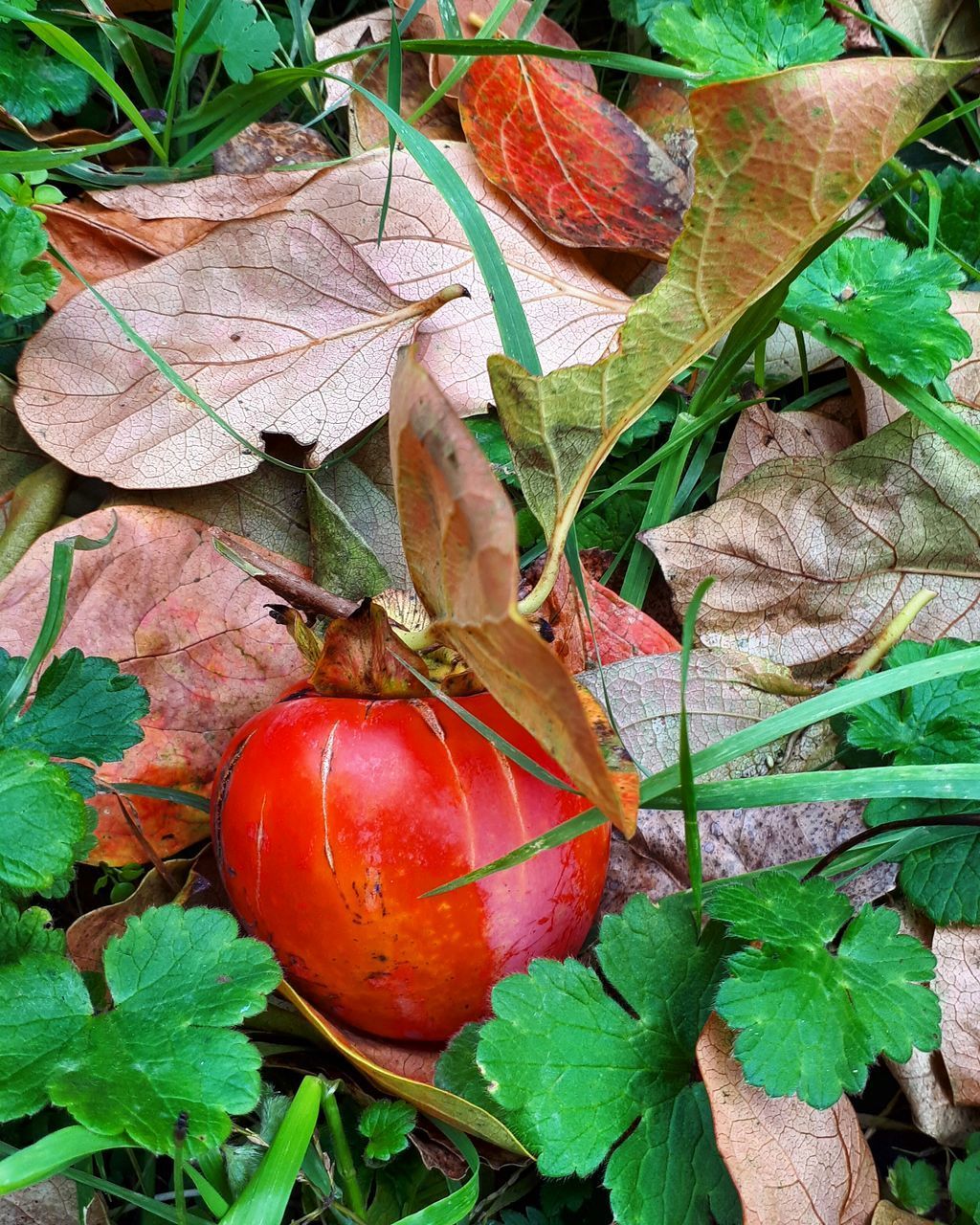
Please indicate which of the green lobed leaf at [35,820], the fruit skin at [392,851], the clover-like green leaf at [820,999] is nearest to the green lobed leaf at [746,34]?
the fruit skin at [392,851]

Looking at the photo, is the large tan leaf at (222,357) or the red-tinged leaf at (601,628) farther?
the large tan leaf at (222,357)

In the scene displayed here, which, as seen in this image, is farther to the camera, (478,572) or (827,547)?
(827,547)

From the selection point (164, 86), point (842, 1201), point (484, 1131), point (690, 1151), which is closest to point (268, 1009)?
point (484, 1131)

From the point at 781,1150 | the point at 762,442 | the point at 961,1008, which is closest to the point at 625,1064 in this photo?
the point at 781,1150

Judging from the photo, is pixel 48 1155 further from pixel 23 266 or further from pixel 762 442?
pixel 762 442

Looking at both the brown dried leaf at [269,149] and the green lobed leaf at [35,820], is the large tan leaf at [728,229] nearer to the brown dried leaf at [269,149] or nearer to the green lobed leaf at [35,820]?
the green lobed leaf at [35,820]
